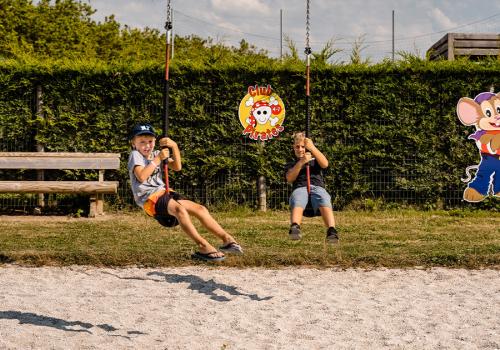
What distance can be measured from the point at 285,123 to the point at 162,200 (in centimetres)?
721

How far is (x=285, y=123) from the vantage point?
486 inches

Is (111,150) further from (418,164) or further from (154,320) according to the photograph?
(154,320)

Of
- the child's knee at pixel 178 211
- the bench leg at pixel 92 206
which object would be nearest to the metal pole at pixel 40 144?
the bench leg at pixel 92 206

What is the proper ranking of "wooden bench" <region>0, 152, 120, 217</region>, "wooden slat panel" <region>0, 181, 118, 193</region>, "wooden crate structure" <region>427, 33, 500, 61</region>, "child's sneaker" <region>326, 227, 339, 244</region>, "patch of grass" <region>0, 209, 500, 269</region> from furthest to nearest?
1. "wooden crate structure" <region>427, 33, 500, 61</region>
2. "wooden bench" <region>0, 152, 120, 217</region>
3. "wooden slat panel" <region>0, 181, 118, 193</region>
4. "patch of grass" <region>0, 209, 500, 269</region>
5. "child's sneaker" <region>326, 227, 339, 244</region>

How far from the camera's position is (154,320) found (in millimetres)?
5688

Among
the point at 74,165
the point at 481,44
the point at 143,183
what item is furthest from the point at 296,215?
the point at 481,44

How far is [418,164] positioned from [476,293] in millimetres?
5922

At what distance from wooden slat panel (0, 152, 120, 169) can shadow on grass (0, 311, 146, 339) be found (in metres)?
6.01

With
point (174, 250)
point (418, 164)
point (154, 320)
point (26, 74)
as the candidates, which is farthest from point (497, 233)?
point (26, 74)

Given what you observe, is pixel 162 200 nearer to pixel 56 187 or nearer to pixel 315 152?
pixel 315 152

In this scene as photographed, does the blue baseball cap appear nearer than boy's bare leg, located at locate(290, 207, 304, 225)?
Yes

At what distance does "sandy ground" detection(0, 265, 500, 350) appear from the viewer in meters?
5.15

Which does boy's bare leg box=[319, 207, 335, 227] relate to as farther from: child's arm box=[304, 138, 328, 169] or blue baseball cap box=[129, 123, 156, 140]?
blue baseball cap box=[129, 123, 156, 140]

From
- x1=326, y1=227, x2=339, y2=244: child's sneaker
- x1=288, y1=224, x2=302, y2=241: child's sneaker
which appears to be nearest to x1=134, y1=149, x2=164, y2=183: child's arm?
x1=288, y1=224, x2=302, y2=241: child's sneaker
